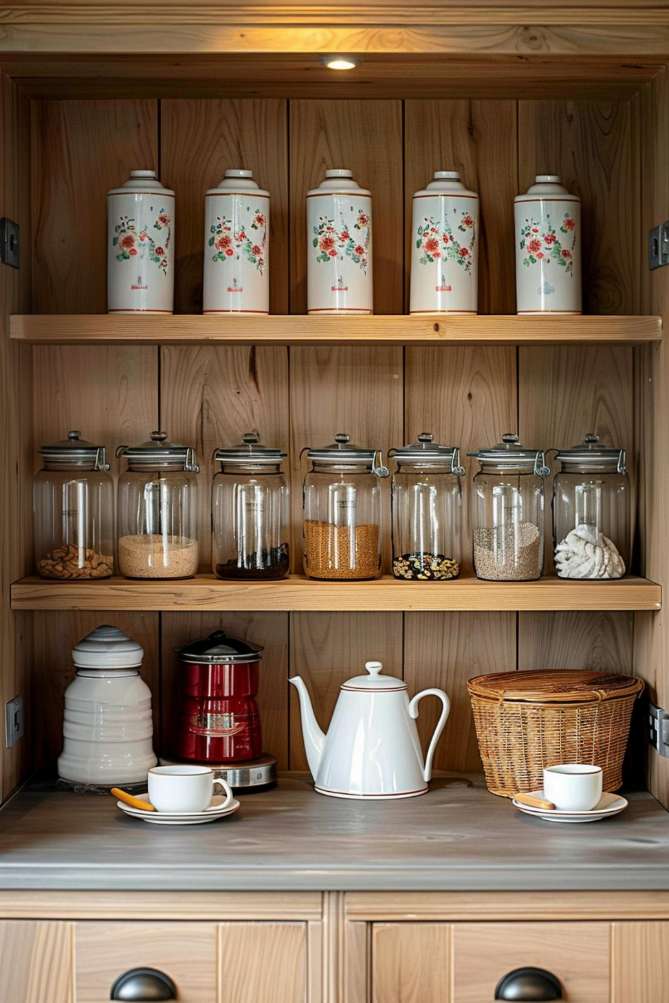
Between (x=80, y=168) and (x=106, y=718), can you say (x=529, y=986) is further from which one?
(x=80, y=168)

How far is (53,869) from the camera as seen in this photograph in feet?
6.19

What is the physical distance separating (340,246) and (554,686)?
33.6 inches

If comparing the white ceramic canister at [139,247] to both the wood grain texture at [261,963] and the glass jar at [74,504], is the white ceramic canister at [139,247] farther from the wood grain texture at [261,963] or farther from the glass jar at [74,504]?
the wood grain texture at [261,963]

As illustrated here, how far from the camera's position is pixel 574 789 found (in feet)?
6.81

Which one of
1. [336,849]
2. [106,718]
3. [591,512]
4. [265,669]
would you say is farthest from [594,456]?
[106,718]

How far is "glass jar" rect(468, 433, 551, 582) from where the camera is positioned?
2.29m

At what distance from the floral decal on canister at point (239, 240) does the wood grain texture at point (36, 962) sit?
113cm

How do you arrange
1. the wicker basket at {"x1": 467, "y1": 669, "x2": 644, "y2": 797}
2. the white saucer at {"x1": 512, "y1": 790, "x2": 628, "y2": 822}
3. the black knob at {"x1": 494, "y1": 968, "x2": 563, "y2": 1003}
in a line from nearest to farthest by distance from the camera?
the black knob at {"x1": 494, "y1": 968, "x2": 563, "y2": 1003} → the white saucer at {"x1": 512, "y1": 790, "x2": 628, "y2": 822} → the wicker basket at {"x1": 467, "y1": 669, "x2": 644, "y2": 797}

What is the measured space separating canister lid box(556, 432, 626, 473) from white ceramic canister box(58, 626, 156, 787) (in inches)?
33.5

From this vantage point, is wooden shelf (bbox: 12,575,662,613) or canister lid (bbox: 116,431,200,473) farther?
canister lid (bbox: 116,431,200,473)

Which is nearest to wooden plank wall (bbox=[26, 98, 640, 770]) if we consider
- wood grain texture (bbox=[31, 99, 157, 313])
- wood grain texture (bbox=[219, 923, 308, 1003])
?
wood grain texture (bbox=[31, 99, 157, 313])

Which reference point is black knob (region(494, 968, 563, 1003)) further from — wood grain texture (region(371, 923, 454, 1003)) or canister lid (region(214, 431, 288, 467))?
canister lid (region(214, 431, 288, 467))

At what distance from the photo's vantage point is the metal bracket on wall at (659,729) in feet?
7.25

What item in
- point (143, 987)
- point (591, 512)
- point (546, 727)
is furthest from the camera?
point (591, 512)
